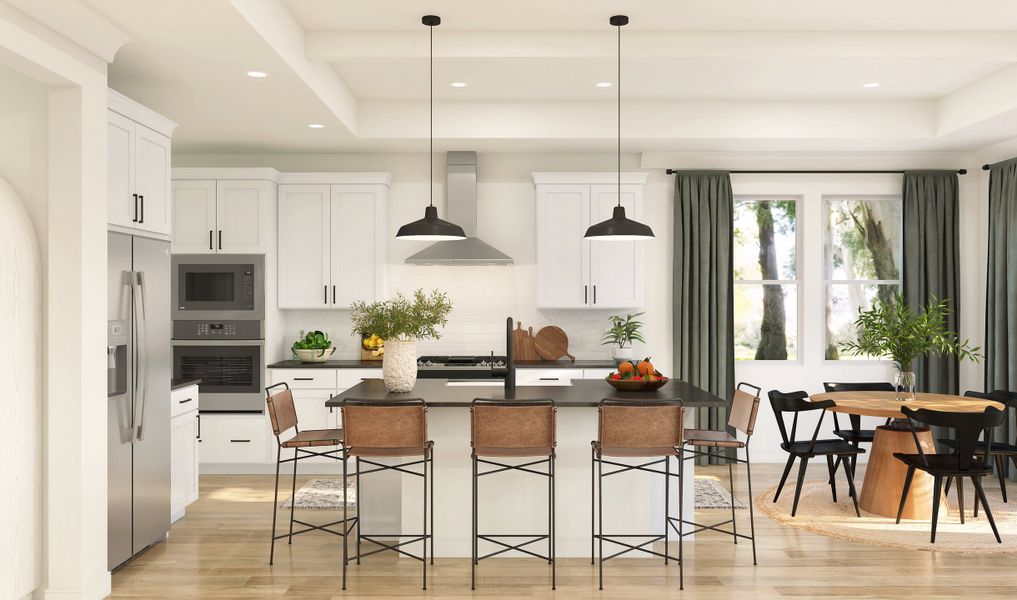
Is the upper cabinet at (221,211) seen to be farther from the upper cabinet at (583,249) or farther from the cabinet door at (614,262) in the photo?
the cabinet door at (614,262)

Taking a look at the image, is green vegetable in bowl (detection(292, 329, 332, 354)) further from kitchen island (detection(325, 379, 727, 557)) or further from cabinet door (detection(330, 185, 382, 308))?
kitchen island (detection(325, 379, 727, 557))

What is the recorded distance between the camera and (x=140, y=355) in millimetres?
4195

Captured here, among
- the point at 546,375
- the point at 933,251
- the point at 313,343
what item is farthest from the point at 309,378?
the point at 933,251

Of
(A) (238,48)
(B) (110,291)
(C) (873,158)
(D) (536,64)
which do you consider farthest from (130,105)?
(C) (873,158)

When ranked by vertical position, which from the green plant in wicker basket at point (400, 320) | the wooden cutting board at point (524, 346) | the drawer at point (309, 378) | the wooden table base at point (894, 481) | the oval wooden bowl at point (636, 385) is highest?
the green plant in wicker basket at point (400, 320)

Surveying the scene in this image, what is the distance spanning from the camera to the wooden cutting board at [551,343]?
22.2 feet

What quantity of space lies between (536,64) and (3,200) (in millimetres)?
3292

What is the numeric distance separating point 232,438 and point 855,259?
19.7ft

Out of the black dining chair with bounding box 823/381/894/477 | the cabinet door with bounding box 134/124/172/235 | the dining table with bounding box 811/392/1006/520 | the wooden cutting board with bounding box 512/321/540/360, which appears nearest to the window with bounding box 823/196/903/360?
the black dining chair with bounding box 823/381/894/477

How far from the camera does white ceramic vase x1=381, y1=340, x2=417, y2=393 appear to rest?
→ 4.44 meters

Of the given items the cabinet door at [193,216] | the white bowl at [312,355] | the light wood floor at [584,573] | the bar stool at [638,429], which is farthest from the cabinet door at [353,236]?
the bar stool at [638,429]

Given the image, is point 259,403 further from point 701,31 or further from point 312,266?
point 701,31

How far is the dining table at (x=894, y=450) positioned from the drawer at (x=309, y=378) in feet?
12.8

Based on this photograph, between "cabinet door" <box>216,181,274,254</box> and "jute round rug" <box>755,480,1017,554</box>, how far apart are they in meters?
4.66
